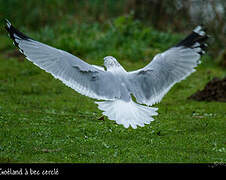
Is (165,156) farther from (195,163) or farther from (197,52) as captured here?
(197,52)

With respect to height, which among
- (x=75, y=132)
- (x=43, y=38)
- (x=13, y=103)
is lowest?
(x=43, y=38)

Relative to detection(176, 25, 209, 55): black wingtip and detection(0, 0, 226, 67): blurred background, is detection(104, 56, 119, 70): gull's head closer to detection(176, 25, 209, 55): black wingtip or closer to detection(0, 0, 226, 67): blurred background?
detection(176, 25, 209, 55): black wingtip

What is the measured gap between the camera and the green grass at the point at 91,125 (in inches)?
239

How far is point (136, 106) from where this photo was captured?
6762 mm

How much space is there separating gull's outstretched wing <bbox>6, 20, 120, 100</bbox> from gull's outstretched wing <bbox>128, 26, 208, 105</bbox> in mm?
430

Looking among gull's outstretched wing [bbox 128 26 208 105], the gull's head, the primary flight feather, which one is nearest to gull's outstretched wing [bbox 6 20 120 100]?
the primary flight feather

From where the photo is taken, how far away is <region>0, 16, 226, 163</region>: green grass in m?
6.07

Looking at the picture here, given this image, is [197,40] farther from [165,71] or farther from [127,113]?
[127,113]

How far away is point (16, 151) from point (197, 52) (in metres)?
3.44

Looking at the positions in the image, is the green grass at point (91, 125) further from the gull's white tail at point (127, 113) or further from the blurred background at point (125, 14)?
the blurred background at point (125, 14)

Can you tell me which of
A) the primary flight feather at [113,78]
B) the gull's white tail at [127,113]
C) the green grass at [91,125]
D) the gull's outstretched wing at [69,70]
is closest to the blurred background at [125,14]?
the green grass at [91,125]

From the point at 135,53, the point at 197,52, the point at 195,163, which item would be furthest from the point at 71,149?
the point at 135,53

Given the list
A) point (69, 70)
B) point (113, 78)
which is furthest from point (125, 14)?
point (69, 70)
